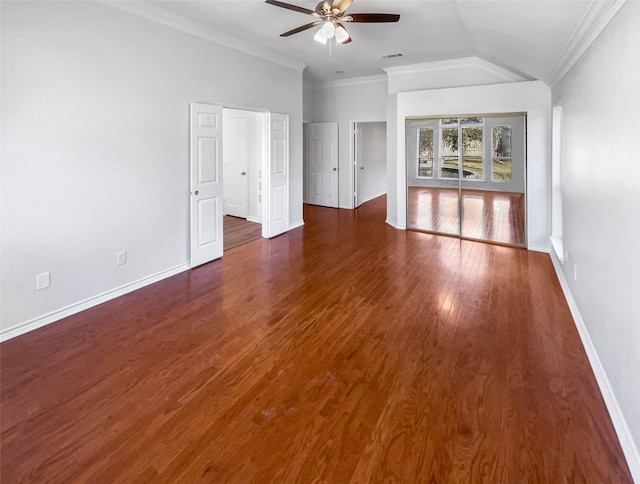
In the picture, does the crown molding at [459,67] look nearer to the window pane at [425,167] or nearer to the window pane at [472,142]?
the window pane at [472,142]

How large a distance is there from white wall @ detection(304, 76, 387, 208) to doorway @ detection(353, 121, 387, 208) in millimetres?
186

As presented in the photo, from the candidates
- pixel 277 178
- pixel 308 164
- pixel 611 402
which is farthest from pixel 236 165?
pixel 611 402

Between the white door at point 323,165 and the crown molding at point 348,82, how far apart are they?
2.81ft

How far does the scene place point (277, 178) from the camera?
6293 millimetres

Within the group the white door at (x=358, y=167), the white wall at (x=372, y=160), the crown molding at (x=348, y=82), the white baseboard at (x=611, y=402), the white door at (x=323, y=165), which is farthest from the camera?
the white wall at (x=372, y=160)

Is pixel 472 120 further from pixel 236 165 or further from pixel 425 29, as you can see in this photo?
pixel 236 165

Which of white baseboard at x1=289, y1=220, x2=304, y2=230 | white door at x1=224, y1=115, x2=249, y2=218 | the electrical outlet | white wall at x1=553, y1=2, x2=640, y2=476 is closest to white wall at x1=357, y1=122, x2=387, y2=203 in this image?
white baseboard at x1=289, y1=220, x2=304, y2=230

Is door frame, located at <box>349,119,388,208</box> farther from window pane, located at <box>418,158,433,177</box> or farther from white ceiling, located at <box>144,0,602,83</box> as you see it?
window pane, located at <box>418,158,433,177</box>

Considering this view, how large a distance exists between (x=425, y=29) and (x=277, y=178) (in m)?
3.06

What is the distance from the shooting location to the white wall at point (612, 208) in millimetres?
1739

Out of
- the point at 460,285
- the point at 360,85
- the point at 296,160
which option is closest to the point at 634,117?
the point at 460,285

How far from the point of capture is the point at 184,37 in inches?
171

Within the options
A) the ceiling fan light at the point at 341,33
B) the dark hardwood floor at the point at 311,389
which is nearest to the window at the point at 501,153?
the dark hardwood floor at the point at 311,389

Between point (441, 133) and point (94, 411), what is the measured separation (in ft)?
19.4
